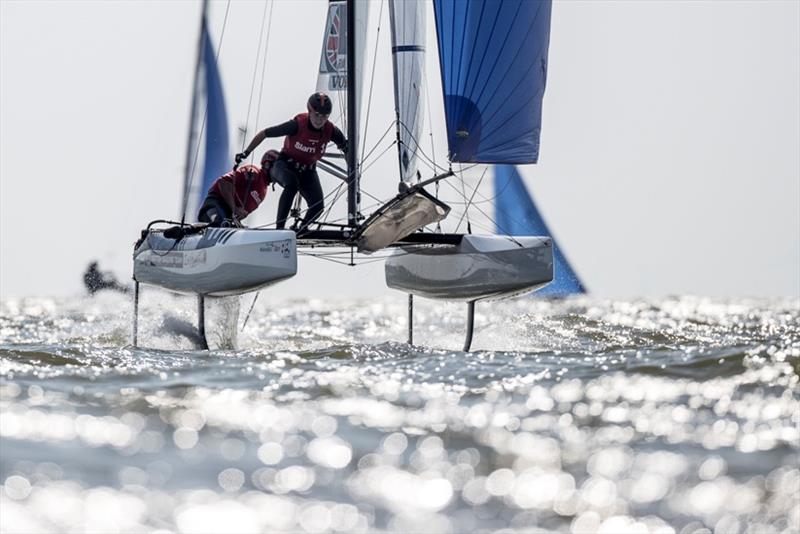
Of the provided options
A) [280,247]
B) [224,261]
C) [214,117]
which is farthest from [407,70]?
[214,117]

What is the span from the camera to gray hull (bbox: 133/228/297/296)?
28.4 ft

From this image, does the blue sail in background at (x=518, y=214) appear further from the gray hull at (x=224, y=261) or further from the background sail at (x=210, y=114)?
the gray hull at (x=224, y=261)

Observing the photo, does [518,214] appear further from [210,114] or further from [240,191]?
[240,191]

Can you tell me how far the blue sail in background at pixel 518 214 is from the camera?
1717cm

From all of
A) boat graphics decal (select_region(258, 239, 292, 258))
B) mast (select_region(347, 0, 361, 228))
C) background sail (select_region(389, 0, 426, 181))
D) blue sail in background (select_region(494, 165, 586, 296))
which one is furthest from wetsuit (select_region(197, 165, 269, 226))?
blue sail in background (select_region(494, 165, 586, 296))

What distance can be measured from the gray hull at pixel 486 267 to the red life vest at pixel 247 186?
1226 millimetres

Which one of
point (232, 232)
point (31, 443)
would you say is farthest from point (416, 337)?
point (31, 443)

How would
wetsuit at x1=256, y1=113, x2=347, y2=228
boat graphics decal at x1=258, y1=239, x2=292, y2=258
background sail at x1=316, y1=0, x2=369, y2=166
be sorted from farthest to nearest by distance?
background sail at x1=316, y1=0, x2=369, y2=166
wetsuit at x1=256, y1=113, x2=347, y2=228
boat graphics decal at x1=258, y1=239, x2=292, y2=258

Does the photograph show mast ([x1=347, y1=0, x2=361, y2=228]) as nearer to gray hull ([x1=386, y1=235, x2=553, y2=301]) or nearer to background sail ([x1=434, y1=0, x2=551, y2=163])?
background sail ([x1=434, y1=0, x2=551, y2=163])

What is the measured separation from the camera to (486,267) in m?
9.62

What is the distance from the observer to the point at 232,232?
903 cm

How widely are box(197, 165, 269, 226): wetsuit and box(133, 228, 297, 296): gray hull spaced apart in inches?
16.6

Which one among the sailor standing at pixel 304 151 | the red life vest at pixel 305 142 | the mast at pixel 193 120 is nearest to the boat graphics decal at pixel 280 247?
the sailor standing at pixel 304 151

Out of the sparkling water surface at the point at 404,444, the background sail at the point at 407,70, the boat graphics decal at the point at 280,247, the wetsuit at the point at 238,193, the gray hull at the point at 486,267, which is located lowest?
the sparkling water surface at the point at 404,444
